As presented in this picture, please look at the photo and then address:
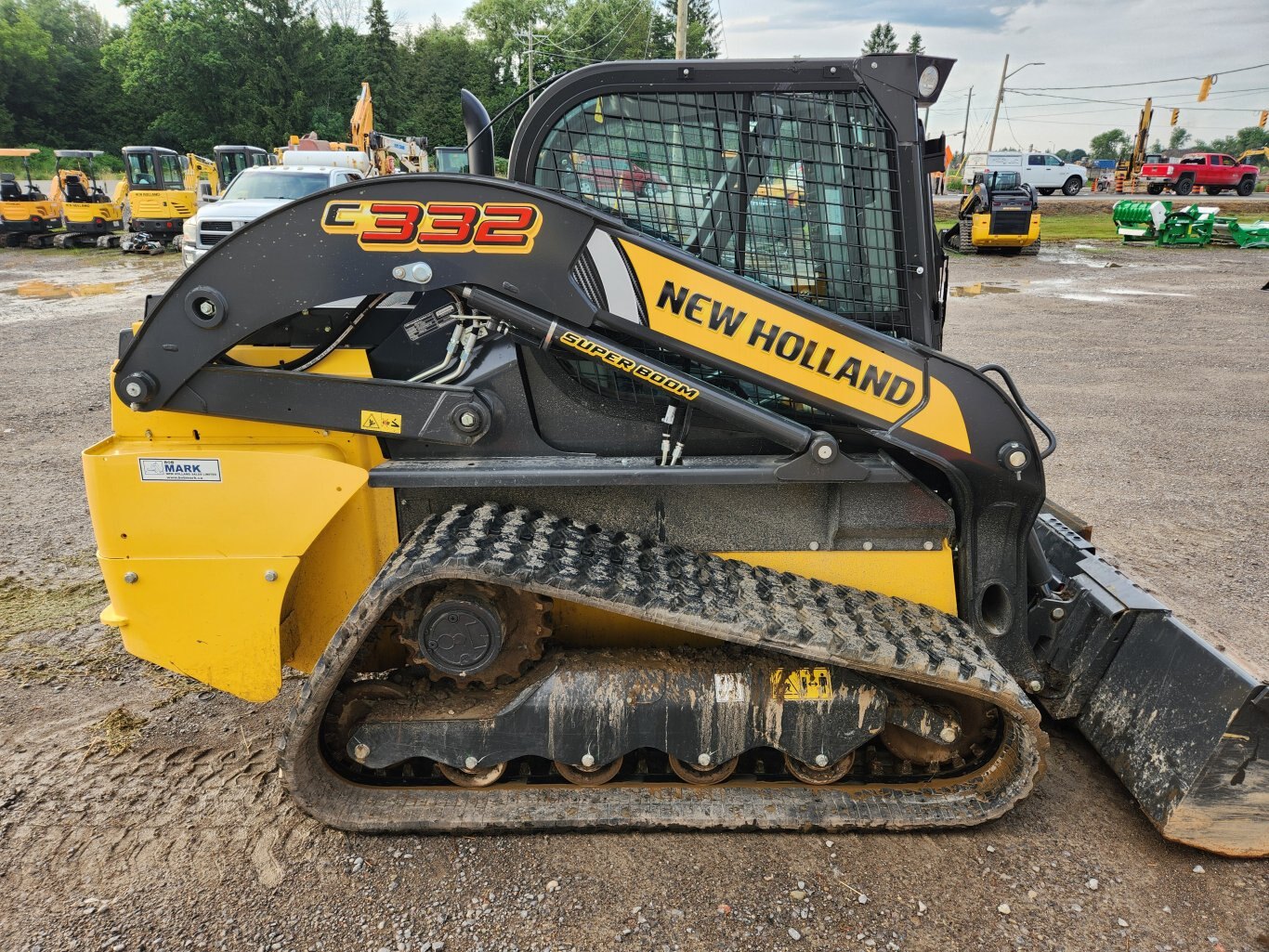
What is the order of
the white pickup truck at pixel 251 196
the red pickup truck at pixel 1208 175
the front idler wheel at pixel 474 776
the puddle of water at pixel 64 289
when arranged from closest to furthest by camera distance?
the front idler wheel at pixel 474 776 < the white pickup truck at pixel 251 196 < the puddle of water at pixel 64 289 < the red pickup truck at pixel 1208 175

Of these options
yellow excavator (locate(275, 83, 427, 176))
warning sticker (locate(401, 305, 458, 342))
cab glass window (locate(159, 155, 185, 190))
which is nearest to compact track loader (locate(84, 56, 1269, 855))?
warning sticker (locate(401, 305, 458, 342))

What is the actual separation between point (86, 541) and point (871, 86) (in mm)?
4774

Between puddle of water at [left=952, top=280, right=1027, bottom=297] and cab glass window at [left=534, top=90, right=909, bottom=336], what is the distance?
41.8ft

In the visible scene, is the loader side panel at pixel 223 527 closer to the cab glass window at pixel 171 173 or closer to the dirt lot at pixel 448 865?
the dirt lot at pixel 448 865

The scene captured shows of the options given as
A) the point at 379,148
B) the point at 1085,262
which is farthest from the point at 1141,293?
the point at 379,148

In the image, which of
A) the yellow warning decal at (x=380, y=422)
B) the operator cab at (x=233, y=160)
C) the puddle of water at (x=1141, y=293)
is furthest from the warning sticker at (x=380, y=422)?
the operator cab at (x=233, y=160)

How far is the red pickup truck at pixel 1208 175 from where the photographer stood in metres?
34.7

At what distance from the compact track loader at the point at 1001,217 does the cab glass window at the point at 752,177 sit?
18339mm

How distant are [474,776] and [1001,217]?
20399 mm

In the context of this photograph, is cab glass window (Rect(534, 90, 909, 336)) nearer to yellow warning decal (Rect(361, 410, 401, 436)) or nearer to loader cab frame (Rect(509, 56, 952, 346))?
loader cab frame (Rect(509, 56, 952, 346))

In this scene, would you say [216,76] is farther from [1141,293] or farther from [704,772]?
[704,772]

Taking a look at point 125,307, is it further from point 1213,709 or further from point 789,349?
point 1213,709

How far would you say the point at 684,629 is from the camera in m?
2.50

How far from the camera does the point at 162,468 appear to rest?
269 cm
